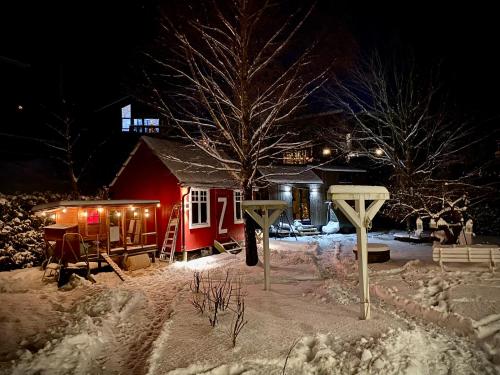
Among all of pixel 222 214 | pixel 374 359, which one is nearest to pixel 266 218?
pixel 374 359

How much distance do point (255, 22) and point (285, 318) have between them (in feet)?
33.1

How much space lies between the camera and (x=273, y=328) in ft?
20.8

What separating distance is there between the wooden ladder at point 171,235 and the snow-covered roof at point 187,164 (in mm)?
1482

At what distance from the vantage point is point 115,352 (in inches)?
232

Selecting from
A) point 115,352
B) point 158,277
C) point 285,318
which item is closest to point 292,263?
point 158,277

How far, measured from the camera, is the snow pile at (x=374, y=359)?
194 inches

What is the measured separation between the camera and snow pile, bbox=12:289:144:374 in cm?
513

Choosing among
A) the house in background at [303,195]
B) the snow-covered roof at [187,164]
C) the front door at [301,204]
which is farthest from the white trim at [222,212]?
the front door at [301,204]

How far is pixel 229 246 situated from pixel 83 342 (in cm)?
1127

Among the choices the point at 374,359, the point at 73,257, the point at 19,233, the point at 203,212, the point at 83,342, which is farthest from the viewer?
the point at 203,212

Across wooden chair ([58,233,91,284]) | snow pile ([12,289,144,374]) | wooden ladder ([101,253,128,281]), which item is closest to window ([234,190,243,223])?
wooden ladder ([101,253,128,281])

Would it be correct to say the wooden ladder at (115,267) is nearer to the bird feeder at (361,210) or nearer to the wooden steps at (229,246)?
the wooden steps at (229,246)

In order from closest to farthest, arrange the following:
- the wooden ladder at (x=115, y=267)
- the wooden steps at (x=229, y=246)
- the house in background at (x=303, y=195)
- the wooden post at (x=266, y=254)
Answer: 1. the wooden post at (x=266, y=254)
2. the wooden ladder at (x=115, y=267)
3. the wooden steps at (x=229, y=246)
4. the house in background at (x=303, y=195)

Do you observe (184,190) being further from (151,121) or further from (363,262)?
(151,121)
